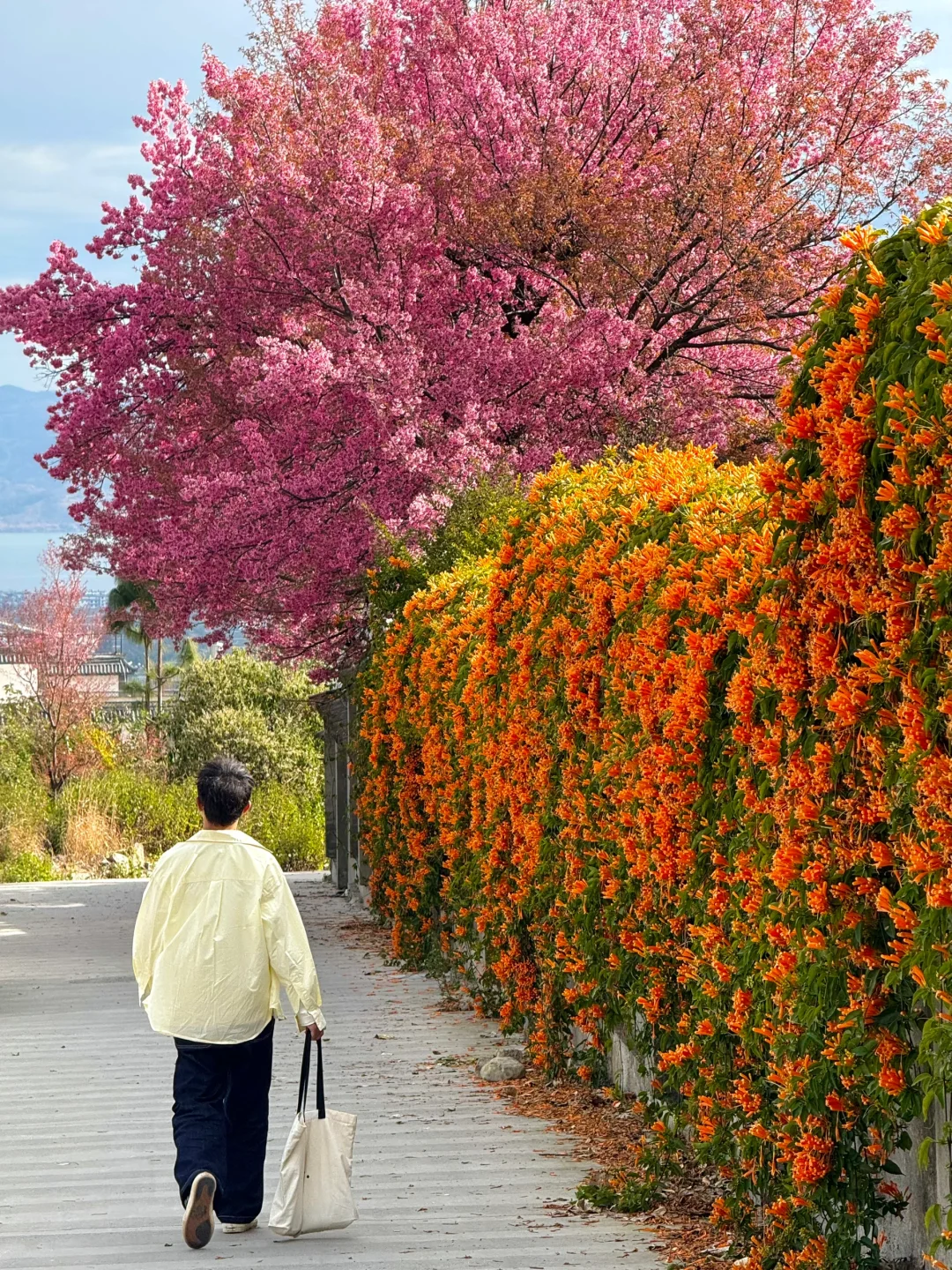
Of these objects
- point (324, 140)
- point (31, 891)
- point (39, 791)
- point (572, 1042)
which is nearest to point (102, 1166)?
point (572, 1042)

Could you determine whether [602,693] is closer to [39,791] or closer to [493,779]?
[493,779]

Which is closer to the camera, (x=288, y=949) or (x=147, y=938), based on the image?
(x=288, y=949)

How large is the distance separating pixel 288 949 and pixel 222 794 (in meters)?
0.64

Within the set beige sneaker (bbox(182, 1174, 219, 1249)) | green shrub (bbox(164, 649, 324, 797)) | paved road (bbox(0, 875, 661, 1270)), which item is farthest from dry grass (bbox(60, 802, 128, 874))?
beige sneaker (bbox(182, 1174, 219, 1249))

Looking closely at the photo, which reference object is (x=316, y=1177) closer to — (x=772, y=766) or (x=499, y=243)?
(x=772, y=766)

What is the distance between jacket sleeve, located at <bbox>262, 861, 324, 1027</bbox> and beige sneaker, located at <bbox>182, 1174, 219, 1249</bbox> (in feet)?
2.13

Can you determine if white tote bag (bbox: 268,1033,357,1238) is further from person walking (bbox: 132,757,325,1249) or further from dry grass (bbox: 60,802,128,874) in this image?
dry grass (bbox: 60,802,128,874)

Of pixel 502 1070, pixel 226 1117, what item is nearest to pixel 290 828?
pixel 502 1070

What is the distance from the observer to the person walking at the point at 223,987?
19.0ft

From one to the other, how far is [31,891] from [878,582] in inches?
753

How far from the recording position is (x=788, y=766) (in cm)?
424

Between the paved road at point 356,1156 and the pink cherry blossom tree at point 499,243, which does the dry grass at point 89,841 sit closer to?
the pink cherry blossom tree at point 499,243

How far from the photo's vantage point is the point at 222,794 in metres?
6.06

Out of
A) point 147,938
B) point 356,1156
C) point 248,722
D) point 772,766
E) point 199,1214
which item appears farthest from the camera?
point 248,722
